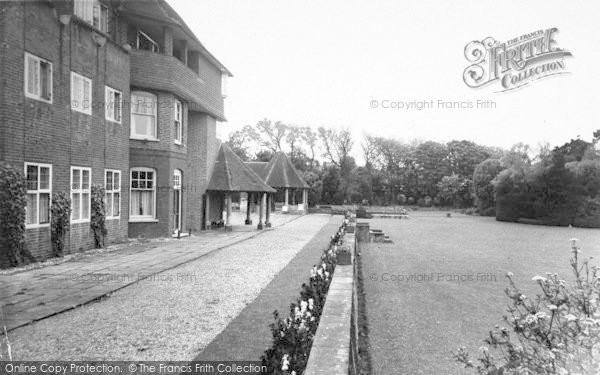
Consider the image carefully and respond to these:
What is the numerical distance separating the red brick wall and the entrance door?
3446mm

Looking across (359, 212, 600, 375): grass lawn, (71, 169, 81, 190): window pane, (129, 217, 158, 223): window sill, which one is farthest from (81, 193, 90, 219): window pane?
(359, 212, 600, 375): grass lawn

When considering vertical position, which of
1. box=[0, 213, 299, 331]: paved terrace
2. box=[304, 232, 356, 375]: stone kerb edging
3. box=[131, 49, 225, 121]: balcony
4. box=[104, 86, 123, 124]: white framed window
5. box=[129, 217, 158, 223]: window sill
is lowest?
box=[0, 213, 299, 331]: paved terrace

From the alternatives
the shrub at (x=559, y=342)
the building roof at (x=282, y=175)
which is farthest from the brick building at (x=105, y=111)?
the building roof at (x=282, y=175)

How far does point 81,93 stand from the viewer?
13.6 meters

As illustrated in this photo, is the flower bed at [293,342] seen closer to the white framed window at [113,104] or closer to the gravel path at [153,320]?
the gravel path at [153,320]

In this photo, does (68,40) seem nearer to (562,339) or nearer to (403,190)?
(562,339)

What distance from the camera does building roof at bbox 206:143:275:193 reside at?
24.7 meters

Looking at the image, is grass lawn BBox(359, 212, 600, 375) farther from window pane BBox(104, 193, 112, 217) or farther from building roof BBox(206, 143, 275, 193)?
window pane BBox(104, 193, 112, 217)

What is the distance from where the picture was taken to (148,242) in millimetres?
17000

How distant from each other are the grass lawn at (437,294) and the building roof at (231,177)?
26.8 ft

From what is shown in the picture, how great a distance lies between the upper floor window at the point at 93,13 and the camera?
13.9m

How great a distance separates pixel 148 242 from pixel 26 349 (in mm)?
11790

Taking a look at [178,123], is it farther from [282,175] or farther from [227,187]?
[282,175]

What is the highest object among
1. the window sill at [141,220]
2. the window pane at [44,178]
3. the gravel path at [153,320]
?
the window pane at [44,178]
